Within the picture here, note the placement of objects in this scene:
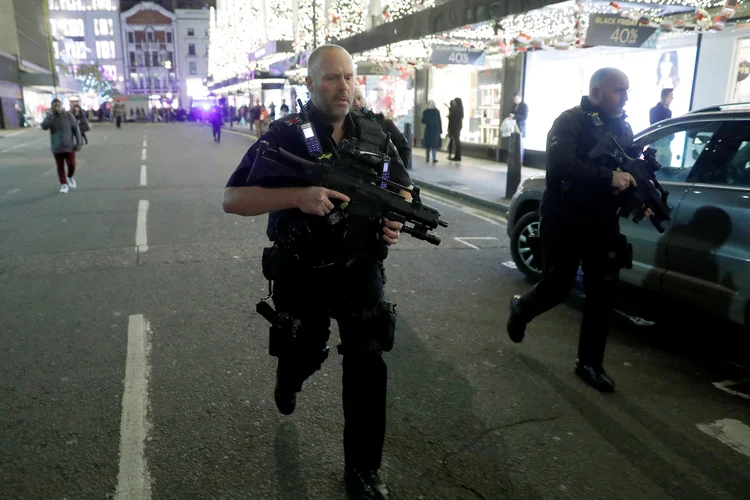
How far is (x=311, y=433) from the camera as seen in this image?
3283 mm

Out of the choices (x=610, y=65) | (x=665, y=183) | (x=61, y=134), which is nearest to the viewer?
(x=665, y=183)

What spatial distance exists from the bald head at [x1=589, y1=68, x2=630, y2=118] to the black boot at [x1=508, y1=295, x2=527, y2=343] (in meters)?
1.40

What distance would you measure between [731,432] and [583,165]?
1.69m

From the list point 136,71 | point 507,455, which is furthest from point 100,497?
point 136,71

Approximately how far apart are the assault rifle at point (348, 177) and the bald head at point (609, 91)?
5.60 feet

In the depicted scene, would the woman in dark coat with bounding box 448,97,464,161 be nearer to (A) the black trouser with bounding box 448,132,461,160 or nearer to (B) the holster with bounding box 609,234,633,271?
(A) the black trouser with bounding box 448,132,461,160

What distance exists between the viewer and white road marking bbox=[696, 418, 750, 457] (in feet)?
10.6

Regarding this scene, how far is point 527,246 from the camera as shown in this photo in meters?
6.27

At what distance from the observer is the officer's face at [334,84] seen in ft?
8.45

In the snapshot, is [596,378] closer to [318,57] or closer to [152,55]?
[318,57]

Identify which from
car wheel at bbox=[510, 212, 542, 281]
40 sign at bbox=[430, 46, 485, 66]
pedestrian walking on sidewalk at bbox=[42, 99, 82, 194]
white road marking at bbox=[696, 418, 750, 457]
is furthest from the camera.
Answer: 40 sign at bbox=[430, 46, 485, 66]

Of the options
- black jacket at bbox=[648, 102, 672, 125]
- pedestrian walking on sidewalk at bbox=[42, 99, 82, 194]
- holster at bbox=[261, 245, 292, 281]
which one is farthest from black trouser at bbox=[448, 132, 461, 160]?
holster at bbox=[261, 245, 292, 281]

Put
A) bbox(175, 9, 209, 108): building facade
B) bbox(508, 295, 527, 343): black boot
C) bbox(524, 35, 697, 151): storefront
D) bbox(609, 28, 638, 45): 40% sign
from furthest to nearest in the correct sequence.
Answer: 1. bbox(175, 9, 209, 108): building facade
2. bbox(524, 35, 697, 151): storefront
3. bbox(609, 28, 638, 45): 40% sign
4. bbox(508, 295, 527, 343): black boot

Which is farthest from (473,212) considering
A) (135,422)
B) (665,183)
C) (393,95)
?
(393,95)
